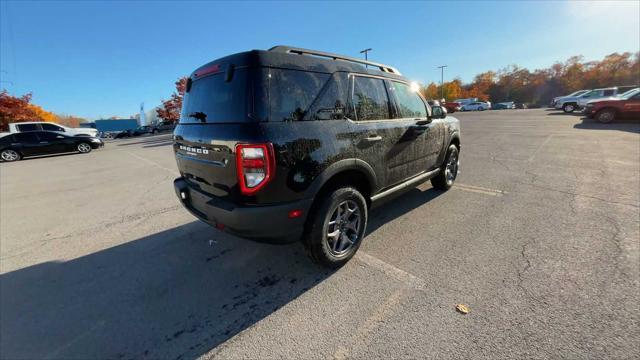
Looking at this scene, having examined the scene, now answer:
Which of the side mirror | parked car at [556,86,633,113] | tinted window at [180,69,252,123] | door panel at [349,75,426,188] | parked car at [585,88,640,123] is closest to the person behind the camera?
tinted window at [180,69,252,123]

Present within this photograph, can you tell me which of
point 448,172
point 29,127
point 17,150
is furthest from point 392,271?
point 29,127

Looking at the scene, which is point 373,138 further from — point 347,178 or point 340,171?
point 340,171

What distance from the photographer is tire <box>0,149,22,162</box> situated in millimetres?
13047

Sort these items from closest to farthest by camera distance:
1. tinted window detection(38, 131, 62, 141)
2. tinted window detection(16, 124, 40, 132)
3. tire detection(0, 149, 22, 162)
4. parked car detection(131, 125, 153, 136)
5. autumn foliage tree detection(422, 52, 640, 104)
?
tire detection(0, 149, 22, 162) → tinted window detection(38, 131, 62, 141) → tinted window detection(16, 124, 40, 132) → parked car detection(131, 125, 153, 136) → autumn foliage tree detection(422, 52, 640, 104)

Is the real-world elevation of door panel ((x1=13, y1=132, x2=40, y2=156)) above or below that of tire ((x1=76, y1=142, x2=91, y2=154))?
above

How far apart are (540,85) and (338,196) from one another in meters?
93.4

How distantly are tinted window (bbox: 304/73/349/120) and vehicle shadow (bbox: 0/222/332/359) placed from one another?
5.12 ft

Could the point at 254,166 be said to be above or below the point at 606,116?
above

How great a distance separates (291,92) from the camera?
2371mm

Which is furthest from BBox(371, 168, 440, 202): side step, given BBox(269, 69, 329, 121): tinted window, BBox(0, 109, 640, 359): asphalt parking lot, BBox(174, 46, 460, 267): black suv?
BBox(269, 69, 329, 121): tinted window

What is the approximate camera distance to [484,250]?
2.97 metres

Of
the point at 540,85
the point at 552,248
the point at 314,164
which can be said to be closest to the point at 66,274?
the point at 314,164

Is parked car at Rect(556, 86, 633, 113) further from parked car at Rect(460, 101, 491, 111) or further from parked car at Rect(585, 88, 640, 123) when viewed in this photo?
parked car at Rect(460, 101, 491, 111)

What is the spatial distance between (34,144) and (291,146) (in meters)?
18.0
